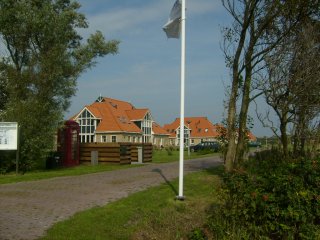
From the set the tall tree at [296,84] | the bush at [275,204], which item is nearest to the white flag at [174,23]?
the tall tree at [296,84]

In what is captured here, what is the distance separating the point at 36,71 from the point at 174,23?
40.9ft

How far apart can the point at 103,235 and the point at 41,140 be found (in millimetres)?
13998

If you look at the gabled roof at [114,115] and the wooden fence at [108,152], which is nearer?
the wooden fence at [108,152]

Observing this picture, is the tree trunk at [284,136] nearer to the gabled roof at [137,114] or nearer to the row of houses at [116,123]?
the row of houses at [116,123]

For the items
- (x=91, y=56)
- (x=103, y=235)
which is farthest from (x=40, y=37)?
(x=103, y=235)

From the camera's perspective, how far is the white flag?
11.8m

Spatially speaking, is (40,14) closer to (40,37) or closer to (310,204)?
(40,37)

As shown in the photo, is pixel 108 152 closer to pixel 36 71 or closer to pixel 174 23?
pixel 36 71

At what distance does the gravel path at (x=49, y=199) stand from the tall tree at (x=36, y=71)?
520 cm

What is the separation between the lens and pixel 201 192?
40.9 ft

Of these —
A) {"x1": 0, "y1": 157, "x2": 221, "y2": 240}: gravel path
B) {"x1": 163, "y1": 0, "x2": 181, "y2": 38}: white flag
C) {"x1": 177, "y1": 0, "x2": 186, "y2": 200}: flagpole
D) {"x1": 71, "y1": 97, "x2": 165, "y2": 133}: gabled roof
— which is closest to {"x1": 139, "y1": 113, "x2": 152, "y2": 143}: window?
{"x1": 71, "y1": 97, "x2": 165, "y2": 133}: gabled roof

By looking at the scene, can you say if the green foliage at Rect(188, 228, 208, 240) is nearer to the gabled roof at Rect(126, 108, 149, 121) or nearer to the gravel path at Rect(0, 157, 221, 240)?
the gravel path at Rect(0, 157, 221, 240)

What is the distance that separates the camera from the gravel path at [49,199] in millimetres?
8281

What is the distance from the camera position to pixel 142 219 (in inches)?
341
